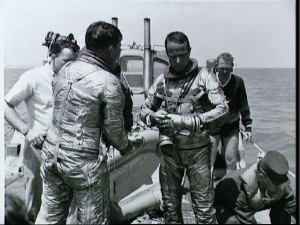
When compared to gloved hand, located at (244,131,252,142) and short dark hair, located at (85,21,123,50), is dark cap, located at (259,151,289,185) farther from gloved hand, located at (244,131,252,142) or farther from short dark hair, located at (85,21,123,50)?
short dark hair, located at (85,21,123,50)

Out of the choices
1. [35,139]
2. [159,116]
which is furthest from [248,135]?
[35,139]

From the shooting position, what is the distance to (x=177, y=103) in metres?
2.18

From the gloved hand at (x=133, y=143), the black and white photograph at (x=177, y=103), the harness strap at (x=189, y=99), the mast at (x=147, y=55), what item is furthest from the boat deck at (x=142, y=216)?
the mast at (x=147, y=55)

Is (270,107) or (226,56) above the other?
(226,56)

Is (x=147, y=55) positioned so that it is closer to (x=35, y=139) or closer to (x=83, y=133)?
(x=83, y=133)

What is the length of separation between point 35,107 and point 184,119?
866mm

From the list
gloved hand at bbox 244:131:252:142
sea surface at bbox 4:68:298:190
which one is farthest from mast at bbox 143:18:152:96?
gloved hand at bbox 244:131:252:142

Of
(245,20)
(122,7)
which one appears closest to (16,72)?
(122,7)

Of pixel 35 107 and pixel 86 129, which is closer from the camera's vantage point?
pixel 86 129

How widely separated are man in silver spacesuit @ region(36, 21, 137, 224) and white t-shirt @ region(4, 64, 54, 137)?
310 millimetres

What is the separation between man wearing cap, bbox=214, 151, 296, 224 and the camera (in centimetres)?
228

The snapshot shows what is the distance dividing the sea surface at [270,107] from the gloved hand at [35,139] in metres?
0.17

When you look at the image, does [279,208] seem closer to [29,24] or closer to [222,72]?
[222,72]

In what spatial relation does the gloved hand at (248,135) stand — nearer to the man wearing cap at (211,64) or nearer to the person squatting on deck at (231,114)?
the person squatting on deck at (231,114)
